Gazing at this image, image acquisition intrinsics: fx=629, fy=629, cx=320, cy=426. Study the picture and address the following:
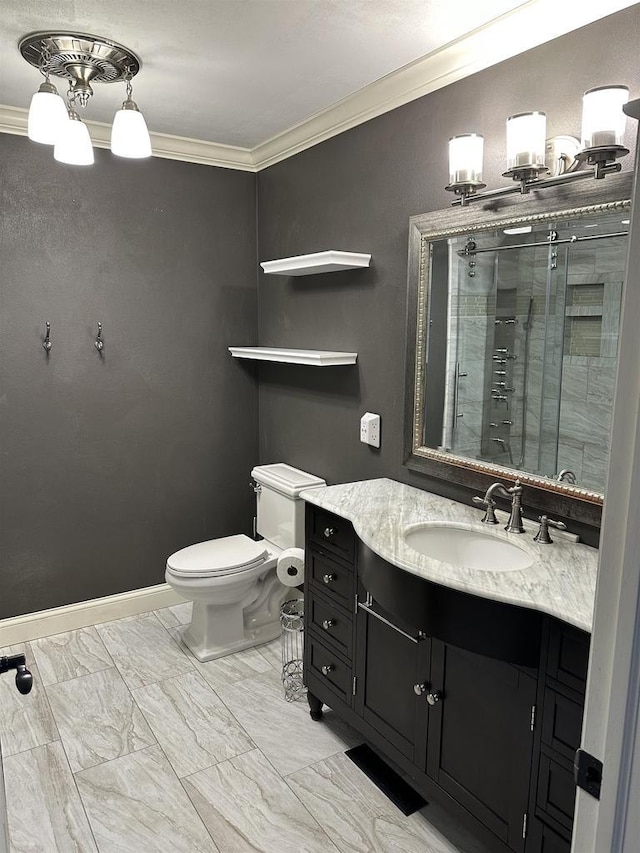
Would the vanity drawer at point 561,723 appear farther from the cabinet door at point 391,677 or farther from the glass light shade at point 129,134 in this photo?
the glass light shade at point 129,134

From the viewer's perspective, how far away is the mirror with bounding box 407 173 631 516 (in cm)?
180

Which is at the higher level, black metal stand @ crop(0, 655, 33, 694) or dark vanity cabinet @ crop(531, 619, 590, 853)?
black metal stand @ crop(0, 655, 33, 694)

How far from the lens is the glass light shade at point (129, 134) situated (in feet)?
6.58

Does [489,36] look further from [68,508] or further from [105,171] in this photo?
[68,508]

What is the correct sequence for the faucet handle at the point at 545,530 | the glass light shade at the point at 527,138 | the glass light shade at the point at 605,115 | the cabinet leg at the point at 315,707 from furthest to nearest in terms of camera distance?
the cabinet leg at the point at 315,707 → the faucet handle at the point at 545,530 → the glass light shade at the point at 527,138 → the glass light shade at the point at 605,115

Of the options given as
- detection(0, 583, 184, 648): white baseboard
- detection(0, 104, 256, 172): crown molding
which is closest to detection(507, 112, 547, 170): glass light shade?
detection(0, 104, 256, 172): crown molding

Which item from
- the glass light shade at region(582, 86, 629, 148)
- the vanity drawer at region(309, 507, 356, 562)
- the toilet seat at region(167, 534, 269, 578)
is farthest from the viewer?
the toilet seat at region(167, 534, 269, 578)

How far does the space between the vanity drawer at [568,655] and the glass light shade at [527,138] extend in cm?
125

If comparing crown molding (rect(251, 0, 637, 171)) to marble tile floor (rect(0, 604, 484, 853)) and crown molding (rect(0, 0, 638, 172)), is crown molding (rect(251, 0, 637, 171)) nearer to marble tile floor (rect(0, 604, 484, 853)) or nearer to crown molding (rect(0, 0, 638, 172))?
crown molding (rect(0, 0, 638, 172))

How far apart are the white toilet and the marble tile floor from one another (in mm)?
122

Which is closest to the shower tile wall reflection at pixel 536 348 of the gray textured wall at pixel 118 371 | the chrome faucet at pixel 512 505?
the chrome faucet at pixel 512 505

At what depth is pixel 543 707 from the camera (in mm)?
1528

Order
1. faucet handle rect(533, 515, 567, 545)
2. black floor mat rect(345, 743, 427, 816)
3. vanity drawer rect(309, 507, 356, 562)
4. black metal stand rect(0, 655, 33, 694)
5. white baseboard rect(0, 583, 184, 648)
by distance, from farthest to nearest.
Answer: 1. white baseboard rect(0, 583, 184, 648)
2. vanity drawer rect(309, 507, 356, 562)
3. black floor mat rect(345, 743, 427, 816)
4. faucet handle rect(533, 515, 567, 545)
5. black metal stand rect(0, 655, 33, 694)

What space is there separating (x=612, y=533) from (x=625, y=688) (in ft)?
0.66
